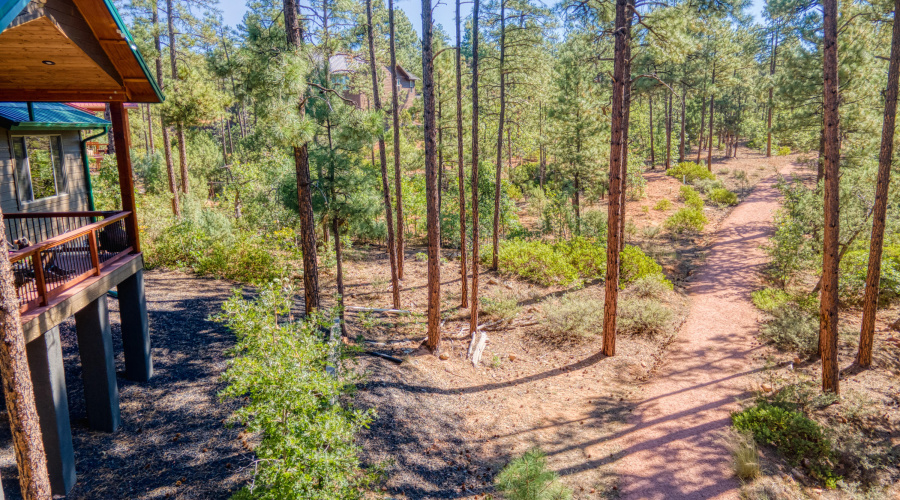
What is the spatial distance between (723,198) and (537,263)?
1742 cm

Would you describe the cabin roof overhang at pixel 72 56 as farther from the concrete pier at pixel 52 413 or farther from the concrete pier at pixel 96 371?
the concrete pier at pixel 52 413

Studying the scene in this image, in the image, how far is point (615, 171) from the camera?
11.5 meters

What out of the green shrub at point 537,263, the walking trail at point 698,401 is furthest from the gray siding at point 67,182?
the green shrub at point 537,263

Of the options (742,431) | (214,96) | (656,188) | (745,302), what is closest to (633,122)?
(656,188)

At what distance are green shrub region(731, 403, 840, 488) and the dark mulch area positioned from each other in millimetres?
8713

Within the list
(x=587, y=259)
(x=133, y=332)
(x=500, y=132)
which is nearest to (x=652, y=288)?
(x=587, y=259)

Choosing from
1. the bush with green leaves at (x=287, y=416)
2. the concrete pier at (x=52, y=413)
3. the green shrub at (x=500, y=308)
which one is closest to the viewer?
the bush with green leaves at (x=287, y=416)

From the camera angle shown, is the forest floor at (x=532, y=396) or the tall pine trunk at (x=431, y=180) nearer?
the forest floor at (x=532, y=396)

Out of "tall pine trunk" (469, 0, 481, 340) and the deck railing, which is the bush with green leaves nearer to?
the deck railing

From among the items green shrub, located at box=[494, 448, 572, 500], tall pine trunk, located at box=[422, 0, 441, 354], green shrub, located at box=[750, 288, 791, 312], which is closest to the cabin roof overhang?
tall pine trunk, located at box=[422, 0, 441, 354]

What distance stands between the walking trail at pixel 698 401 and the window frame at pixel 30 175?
13.0m

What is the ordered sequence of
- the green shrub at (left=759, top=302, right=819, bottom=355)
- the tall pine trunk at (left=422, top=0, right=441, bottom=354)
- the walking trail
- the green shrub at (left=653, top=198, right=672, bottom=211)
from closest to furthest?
1. the walking trail
2. the tall pine trunk at (left=422, top=0, right=441, bottom=354)
3. the green shrub at (left=759, top=302, right=819, bottom=355)
4. the green shrub at (left=653, top=198, right=672, bottom=211)

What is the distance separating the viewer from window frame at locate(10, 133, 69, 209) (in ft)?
32.3

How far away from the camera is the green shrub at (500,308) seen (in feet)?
52.6
